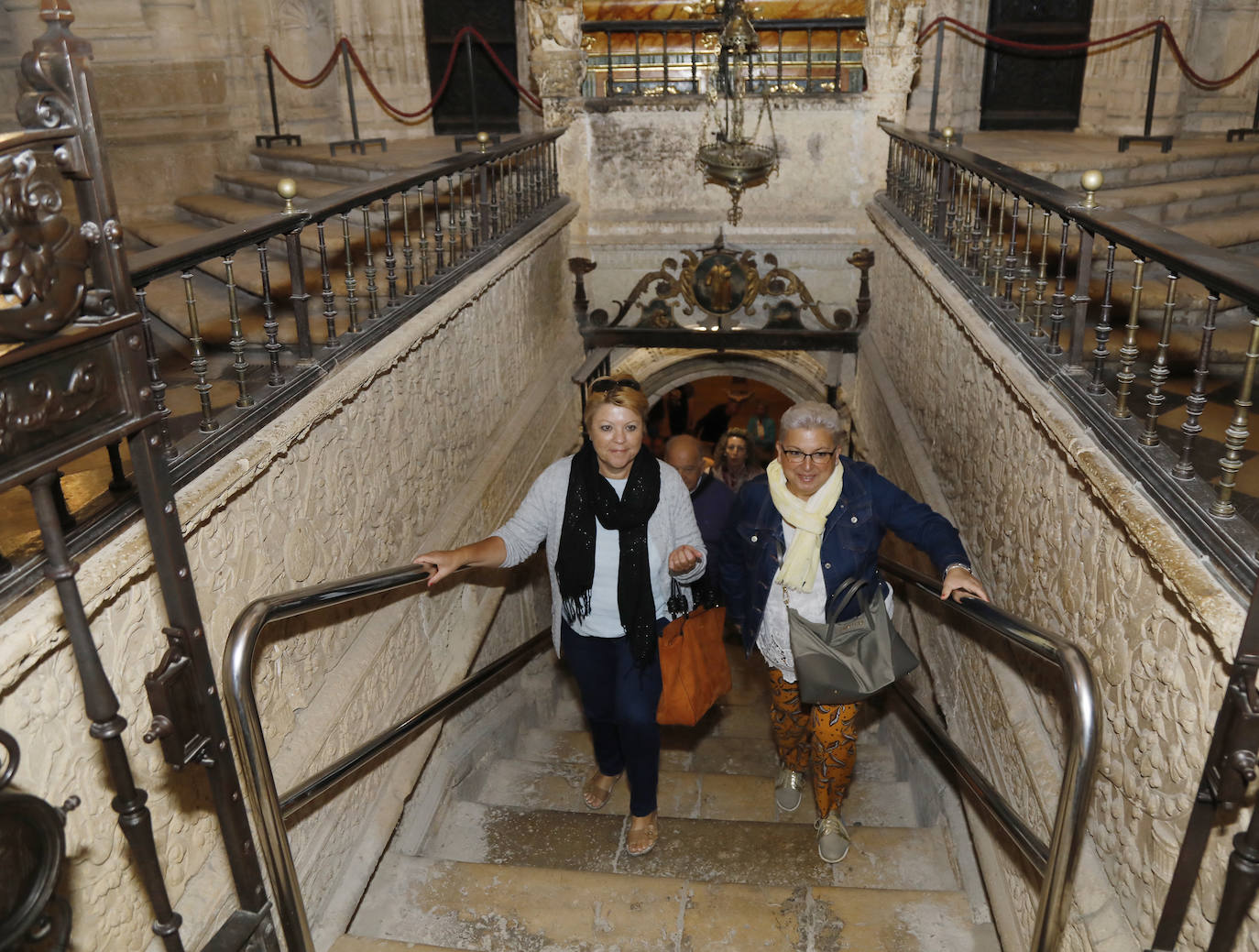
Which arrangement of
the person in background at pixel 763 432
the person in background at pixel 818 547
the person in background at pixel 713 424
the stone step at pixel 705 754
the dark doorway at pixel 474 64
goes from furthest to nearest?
1. the person in background at pixel 713 424
2. the person in background at pixel 763 432
3. the dark doorway at pixel 474 64
4. the stone step at pixel 705 754
5. the person in background at pixel 818 547

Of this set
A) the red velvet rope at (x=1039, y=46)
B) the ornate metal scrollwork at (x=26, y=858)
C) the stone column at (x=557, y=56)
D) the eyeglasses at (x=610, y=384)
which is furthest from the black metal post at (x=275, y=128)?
the ornate metal scrollwork at (x=26, y=858)

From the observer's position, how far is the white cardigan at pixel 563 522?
3.18m

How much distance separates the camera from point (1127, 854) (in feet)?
7.75

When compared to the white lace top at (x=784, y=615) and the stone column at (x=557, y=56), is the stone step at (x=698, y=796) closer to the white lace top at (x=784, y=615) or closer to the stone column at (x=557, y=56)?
the white lace top at (x=784, y=615)

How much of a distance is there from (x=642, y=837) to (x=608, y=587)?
3.00 feet

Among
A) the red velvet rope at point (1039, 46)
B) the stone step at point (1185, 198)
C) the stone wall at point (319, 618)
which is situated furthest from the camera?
the red velvet rope at point (1039, 46)

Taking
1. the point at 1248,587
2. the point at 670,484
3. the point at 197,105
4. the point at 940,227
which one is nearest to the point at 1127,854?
the point at 1248,587

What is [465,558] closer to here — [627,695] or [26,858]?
[627,695]

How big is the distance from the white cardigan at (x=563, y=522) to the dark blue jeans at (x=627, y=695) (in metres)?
0.19

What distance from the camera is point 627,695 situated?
3291 millimetres

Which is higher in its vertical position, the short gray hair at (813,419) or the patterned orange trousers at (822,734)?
the short gray hair at (813,419)

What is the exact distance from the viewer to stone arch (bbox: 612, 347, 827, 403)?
1025 centimetres

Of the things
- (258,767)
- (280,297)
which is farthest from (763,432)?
(258,767)

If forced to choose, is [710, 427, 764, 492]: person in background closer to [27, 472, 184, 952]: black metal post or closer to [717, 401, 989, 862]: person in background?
[717, 401, 989, 862]: person in background
